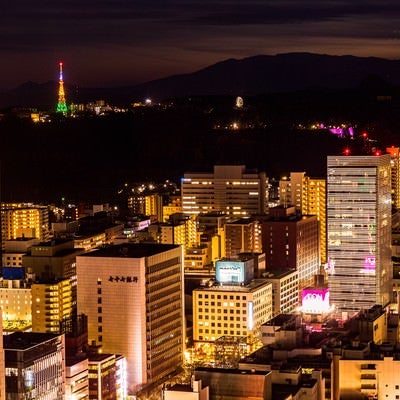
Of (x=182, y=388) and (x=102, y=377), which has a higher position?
(x=182, y=388)

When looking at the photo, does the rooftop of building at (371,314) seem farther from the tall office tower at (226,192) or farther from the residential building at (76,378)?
the tall office tower at (226,192)

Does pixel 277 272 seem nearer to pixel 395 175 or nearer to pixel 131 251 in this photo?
pixel 131 251

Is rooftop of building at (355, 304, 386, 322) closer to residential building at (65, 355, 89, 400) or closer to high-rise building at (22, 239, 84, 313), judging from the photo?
residential building at (65, 355, 89, 400)

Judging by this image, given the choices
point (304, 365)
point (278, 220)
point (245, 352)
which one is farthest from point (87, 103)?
point (304, 365)

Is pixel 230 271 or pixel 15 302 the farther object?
pixel 15 302

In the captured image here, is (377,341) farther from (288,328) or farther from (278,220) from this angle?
(278,220)

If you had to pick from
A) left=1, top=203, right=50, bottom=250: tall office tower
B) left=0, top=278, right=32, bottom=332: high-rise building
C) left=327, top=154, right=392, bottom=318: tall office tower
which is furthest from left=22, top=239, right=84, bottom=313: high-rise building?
left=1, top=203, right=50, bottom=250: tall office tower

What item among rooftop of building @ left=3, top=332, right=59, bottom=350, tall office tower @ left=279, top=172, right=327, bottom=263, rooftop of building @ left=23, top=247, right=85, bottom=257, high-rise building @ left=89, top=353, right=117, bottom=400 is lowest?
high-rise building @ left=89, top=353, right=117, bottom=400

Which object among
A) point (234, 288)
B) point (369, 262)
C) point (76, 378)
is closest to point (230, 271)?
point (234, 288)
